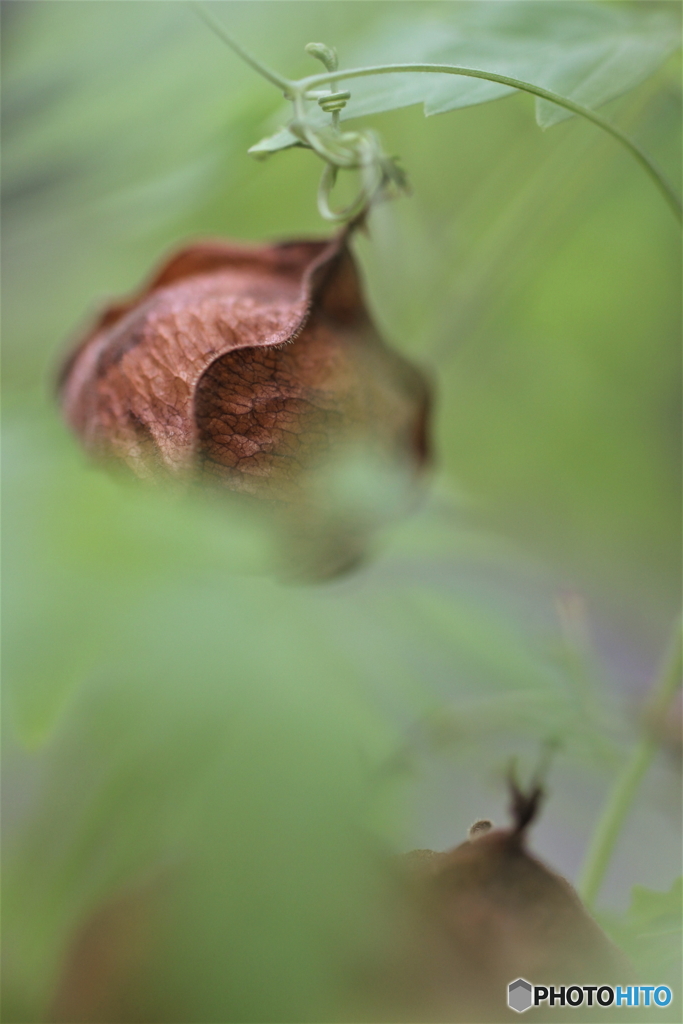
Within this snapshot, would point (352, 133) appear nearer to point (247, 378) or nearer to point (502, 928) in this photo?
point (247, 378)

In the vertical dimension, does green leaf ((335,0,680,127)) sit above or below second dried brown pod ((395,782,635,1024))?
above

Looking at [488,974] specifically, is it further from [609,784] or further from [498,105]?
[498,105]

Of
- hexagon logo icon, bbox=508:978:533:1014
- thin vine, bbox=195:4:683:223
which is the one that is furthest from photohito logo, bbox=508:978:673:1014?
thin vine, bbox=195:4:683:223

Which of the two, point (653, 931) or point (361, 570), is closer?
point (653, 931)

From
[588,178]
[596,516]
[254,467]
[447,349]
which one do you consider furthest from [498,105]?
[254,467]

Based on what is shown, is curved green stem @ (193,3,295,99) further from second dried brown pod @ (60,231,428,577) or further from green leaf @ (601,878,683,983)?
green leaf @ (601,878,683,983)

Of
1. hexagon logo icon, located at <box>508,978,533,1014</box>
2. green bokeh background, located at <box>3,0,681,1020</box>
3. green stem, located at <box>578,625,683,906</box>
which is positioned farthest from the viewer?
green stem, located at <box>578,625,683,906</box>

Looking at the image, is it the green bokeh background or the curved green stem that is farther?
the curved green stem

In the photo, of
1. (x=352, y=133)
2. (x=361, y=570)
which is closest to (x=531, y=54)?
(x=352, y=133)
